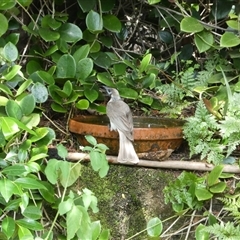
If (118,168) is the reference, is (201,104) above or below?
above

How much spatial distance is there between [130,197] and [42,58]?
971mm

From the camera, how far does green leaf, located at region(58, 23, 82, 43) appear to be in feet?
8.61

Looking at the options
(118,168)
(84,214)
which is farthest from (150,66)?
(84,214)

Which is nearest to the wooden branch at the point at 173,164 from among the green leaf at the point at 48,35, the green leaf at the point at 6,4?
the green leaf at the point at 48,35

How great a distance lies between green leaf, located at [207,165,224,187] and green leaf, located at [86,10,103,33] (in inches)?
39.3

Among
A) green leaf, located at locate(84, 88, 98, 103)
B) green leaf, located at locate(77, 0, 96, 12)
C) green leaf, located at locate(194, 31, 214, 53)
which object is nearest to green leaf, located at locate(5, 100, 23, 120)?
green leaf, located at locate(84, 88, 98, 103)

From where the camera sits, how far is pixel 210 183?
2152 millimetres

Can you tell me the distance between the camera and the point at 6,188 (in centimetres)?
181

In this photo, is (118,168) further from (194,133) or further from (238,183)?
(238,183)

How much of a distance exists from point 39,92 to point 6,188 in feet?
2.06

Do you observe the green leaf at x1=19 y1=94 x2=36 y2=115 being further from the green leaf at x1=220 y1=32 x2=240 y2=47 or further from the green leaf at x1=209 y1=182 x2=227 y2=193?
the green leaf at x1=220 y1=32 x2=240 y2=47

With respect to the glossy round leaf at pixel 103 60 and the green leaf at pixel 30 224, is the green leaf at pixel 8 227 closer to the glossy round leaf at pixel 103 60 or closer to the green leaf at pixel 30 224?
the green leaf at pixel 30 224

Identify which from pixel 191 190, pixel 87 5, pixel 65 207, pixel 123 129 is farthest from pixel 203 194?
pixel 87 5

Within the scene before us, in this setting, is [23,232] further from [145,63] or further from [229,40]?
[229,40]
